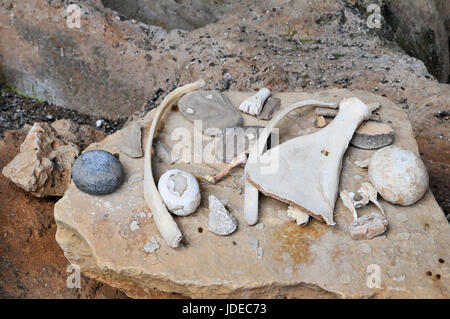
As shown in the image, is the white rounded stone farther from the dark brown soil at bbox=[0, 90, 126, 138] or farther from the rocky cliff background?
the dark brown soil at bbox=[0, 90, 126, 138]

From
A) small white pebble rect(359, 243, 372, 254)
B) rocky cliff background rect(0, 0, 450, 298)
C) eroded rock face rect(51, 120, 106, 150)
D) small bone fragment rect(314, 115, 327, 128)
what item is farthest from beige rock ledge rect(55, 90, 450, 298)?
rocky cliff background rect(0, 0, 450, 298)

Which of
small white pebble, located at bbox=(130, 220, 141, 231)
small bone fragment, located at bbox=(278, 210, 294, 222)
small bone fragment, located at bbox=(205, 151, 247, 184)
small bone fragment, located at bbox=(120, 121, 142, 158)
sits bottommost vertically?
small bone fragment, located at bbox=(278, 210, 294, 222)

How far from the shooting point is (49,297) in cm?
305

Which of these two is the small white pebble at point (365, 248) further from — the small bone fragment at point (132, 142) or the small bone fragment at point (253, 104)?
the small bone fragment at point (132, 142)

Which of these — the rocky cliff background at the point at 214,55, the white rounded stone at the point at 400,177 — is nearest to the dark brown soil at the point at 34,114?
the rocky cliff background at the point at 214,55

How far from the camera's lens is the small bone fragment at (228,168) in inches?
101

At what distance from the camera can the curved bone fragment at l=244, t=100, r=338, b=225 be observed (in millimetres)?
2377

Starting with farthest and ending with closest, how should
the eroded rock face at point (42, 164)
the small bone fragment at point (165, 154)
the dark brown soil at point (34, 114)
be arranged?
the dark brown soil at point (34, 114)
the eroded rock face at point (42, 164)
the small bone fragment at point (165, 154)

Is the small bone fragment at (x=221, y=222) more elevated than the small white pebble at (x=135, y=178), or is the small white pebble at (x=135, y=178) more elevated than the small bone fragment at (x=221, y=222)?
the small white pebble at (x=135, y=178)

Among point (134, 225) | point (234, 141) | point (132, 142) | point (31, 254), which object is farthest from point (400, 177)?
point (31, 254)

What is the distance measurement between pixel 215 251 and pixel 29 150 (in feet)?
4.95

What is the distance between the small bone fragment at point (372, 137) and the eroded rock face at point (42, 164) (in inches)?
70.5

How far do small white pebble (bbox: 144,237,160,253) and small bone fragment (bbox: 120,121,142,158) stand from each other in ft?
1.85

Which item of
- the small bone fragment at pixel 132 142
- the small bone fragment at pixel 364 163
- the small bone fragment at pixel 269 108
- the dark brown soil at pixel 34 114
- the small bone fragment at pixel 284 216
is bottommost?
the dark brown soil at pixel 34 114
